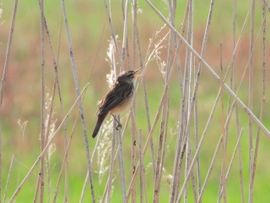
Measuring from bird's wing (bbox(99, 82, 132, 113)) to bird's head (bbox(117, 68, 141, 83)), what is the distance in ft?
0.42

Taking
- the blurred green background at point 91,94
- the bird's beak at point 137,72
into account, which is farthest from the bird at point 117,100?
the blurred green background at point 91,94

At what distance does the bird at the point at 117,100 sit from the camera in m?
5.58

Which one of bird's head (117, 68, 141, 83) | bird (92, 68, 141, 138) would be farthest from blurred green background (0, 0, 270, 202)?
bird (92, 68, 141, 138)

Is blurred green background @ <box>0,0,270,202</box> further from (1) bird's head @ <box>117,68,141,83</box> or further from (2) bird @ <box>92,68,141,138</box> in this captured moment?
(2) bird @ <box>92,68,141,138</box>

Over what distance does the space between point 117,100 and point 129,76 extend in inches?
14.8

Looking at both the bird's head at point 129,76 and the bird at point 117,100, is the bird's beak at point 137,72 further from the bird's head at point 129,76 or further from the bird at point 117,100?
the bird at point 117,100

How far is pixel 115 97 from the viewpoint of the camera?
19.1 feet

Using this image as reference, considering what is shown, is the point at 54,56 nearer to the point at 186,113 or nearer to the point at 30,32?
the point at 186,113

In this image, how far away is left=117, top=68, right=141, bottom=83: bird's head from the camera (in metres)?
5.22

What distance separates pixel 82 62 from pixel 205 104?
3.38m

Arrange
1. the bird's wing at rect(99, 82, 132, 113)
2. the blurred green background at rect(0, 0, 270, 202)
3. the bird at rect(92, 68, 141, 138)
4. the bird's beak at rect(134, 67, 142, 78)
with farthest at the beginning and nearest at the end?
the blurred green background at rect(0, 0, 270, 202)
the bird's wing at rect(99, 82, 132, 113)
the bird at rect(92, 68, 141, 138)
the bird's beak at rect(134, 67, 142, 78)

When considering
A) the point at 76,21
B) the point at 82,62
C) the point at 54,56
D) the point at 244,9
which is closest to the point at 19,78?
the point at 82,62

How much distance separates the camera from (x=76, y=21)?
79.4 ft

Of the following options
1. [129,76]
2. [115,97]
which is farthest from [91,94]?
[129,76]
